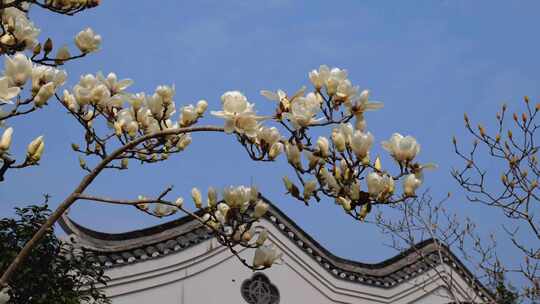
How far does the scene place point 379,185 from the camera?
2.37 meters

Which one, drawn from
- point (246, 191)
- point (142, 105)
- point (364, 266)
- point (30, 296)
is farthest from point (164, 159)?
point (364, 266)

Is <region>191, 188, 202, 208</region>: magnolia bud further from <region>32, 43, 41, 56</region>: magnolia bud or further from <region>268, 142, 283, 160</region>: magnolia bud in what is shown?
<region>32, 43, 41, 56</region>: magnolia bud

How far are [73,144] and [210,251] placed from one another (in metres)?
6.55

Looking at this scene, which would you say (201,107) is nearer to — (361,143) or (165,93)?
(165,93)

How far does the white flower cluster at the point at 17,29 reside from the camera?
283 cm

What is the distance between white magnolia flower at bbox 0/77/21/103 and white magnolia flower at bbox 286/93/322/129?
0.95m

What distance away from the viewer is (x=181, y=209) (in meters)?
2.83

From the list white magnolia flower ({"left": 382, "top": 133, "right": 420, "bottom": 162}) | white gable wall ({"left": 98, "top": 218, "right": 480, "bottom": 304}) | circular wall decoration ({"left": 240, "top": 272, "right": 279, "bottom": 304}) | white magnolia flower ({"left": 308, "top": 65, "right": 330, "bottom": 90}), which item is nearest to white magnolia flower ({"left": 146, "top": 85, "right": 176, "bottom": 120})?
white magnolia flower ({"left": 308, "top": 65, "right": 330, "bottom": 90})

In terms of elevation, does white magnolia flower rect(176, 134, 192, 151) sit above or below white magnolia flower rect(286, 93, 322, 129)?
above

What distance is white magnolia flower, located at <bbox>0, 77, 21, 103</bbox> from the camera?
251cm

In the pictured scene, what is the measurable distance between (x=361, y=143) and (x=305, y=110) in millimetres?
214

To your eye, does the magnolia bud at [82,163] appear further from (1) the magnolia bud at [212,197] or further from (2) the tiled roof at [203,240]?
(2) the tiled roof at [203,240]

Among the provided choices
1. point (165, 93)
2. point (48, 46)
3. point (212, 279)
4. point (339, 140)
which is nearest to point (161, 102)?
point (165, 93)

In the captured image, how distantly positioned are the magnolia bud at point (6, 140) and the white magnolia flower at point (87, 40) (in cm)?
60
